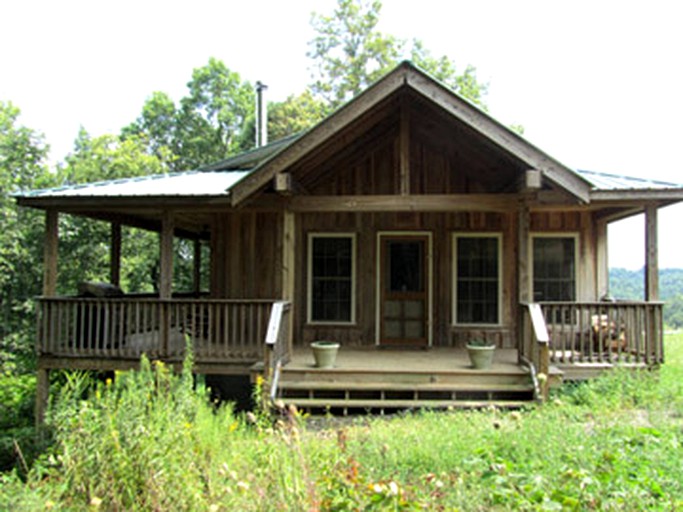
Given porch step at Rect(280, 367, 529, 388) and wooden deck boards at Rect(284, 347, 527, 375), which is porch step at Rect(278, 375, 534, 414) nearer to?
porch step at Rect(280, 367, 529, 388)

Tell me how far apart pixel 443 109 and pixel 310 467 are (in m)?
5.25

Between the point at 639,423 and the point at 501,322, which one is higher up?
the point at 501,322

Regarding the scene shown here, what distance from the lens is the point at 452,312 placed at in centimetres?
973

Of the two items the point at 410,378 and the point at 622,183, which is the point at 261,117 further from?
the point at 410,378

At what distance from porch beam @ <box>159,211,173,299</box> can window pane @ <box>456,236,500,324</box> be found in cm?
499

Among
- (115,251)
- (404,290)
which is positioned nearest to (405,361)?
(404,290)

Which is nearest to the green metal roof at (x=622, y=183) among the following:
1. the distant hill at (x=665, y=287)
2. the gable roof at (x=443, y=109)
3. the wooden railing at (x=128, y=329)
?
the gable roof at (x=443, y=109)

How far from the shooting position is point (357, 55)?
1182 inches

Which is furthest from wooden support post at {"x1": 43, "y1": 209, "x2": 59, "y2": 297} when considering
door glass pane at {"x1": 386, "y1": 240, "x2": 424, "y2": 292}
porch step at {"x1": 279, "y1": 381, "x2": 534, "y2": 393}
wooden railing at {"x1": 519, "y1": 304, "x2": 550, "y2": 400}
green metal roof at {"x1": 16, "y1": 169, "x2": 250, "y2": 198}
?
wooden railing at {"x1": 519, "y1": 304, "x2": 550, "y2": 400}

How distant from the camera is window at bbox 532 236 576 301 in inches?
380

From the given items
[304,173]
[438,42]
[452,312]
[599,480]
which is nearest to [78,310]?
[304,173]

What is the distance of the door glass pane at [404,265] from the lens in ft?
32.1

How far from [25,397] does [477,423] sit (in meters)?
12.8

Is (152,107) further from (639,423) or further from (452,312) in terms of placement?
(639,423)
